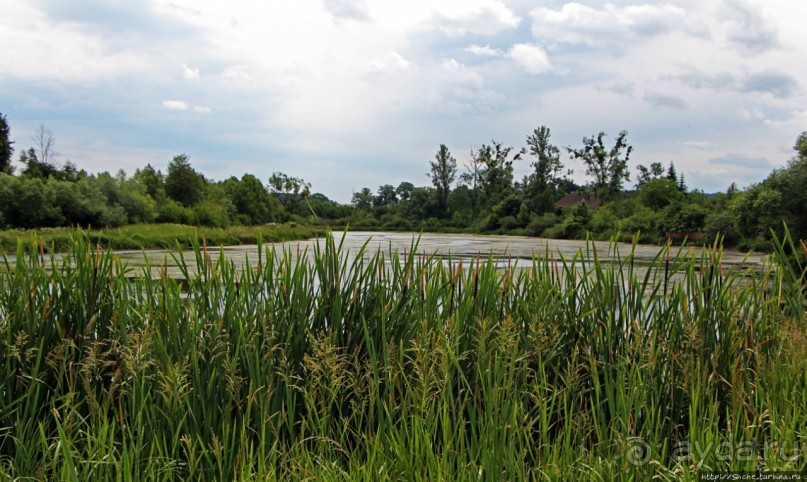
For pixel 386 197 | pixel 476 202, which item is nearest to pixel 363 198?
pixel 386 197

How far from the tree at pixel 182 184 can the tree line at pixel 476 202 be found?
7cm

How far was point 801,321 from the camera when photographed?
2.73 m

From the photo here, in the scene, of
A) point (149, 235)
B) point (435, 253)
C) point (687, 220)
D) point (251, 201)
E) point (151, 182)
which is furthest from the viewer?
point (251, 201)

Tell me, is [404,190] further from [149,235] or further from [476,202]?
[149,235]

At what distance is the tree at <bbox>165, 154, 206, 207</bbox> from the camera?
42250 mm

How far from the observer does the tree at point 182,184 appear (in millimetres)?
42250

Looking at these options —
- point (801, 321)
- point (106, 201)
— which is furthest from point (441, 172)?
point (801, 321)

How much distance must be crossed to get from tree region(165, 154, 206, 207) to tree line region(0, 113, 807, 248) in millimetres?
75

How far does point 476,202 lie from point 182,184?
118ft

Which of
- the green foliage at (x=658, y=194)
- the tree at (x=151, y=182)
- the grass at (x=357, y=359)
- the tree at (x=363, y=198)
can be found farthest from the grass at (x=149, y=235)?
the tree at (x=363, y=198)

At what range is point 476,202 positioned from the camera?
67875 millimetres

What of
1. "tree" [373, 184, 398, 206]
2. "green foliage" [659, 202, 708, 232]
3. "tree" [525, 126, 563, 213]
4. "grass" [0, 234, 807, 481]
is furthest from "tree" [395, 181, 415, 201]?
"grass" [0, 234, 807, 481]

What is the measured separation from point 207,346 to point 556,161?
62.6 m

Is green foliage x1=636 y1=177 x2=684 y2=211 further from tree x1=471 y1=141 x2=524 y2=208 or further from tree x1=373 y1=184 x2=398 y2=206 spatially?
tree x1=373 y1=184 x2=398 y2=206
